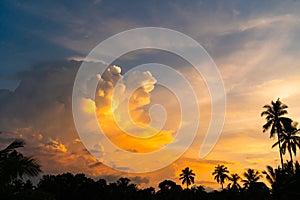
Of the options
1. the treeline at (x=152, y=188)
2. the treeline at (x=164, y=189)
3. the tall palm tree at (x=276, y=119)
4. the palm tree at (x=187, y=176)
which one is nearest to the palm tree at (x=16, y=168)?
the treeline at (x=152, y=188)

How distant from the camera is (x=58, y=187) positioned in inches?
3295

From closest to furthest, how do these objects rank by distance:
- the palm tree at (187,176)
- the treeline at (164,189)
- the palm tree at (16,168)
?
the palm tree at (16,168)
the treeline at (164,189)
the palm tree at (187,176)

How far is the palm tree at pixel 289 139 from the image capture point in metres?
53.5

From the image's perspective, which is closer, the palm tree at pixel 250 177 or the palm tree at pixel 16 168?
the palm tree at pixel 16 168

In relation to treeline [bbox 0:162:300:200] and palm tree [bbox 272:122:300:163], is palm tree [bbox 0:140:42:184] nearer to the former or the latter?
treeline [bbox 0:162:300:200]

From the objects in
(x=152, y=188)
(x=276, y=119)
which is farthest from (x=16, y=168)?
(x=152, y=188)

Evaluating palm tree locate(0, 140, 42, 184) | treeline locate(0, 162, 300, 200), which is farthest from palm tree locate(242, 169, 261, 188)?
palm tree locate(0, 140, 42, 184)

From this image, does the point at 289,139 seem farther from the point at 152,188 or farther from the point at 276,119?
the point at 152,188

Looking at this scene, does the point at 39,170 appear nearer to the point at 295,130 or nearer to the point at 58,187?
the point at 295,130

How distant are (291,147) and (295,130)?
254cm

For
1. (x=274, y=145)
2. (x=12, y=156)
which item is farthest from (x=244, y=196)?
(x=12, y=156)

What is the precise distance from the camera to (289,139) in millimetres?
54031

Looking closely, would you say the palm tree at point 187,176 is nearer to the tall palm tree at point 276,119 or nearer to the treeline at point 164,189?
the treeline at point 164,189

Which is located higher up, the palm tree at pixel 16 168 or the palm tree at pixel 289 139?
the palm tree at pixel 289 139
